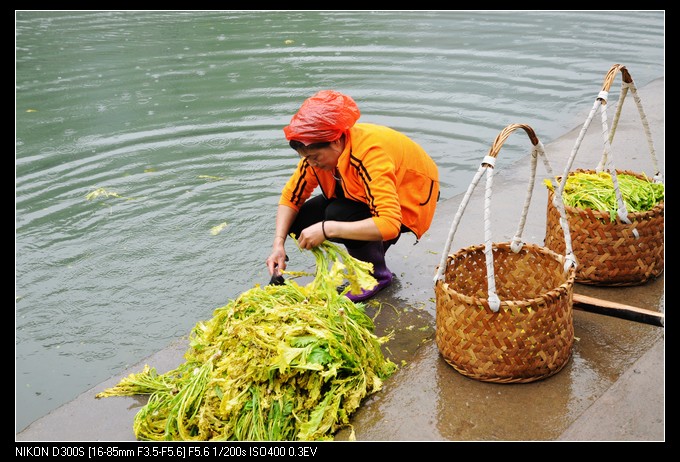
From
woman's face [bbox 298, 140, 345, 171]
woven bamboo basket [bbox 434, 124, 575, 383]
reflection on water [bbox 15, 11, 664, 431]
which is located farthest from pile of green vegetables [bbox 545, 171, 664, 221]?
reflection on water [bbox 15, 11, 664, 431]

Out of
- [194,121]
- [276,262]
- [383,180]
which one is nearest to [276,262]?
[276,262]

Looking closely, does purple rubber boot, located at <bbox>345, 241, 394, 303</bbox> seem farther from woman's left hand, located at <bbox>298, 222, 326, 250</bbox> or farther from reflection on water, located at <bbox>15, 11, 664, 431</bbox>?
reflection on water, located at <bbox>15, 11, 664, 431</bbox>

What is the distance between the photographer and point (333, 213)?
3539mm

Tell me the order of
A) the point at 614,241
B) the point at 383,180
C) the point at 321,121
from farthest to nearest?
the point at 614,241, the point at 383,180, the point at 321,121

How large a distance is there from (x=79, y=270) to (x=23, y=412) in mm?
1372

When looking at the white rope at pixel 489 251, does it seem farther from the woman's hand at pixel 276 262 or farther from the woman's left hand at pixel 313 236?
the woman's hand at pixel 276 262

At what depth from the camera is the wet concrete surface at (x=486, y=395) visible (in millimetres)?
2598

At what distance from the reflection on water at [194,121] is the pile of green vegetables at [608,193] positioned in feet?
5.70

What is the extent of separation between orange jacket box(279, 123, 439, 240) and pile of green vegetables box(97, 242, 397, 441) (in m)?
0.45

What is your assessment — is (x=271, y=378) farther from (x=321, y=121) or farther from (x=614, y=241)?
(x=614, y=241)

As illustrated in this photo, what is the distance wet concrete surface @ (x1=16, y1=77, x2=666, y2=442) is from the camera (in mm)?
2598

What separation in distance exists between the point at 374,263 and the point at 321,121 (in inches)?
35.1

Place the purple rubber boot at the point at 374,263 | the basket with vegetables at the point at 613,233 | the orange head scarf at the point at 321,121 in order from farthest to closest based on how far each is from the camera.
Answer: the purple rubber boot at the point at 374,263, the basket with vegetables at the point at 613,233, the orange head scarf at the point at 321,121

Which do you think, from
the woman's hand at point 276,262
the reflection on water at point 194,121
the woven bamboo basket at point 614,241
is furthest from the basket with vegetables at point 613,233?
the reflection on water at point 194,121
